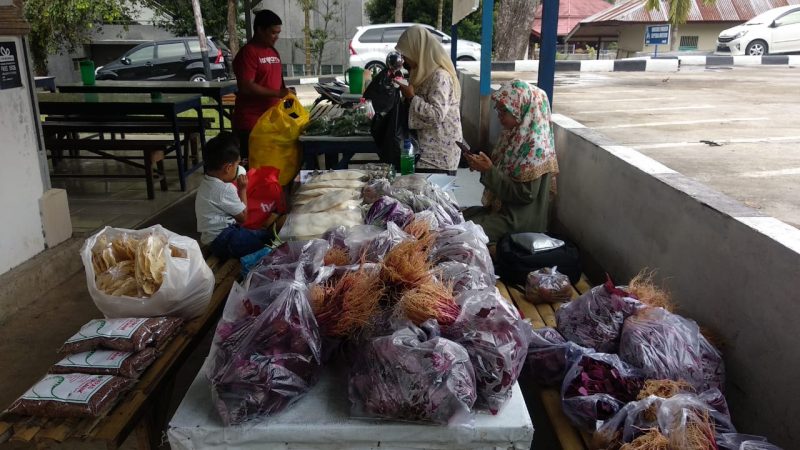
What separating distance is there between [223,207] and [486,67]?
151 inches

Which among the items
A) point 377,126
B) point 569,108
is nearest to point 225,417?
point 377,126

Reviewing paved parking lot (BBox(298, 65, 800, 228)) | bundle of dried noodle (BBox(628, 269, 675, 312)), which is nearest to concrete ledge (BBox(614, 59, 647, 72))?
paved parking lot (BBox(298, 65, 800, 228))

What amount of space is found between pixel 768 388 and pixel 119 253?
261 centimetres

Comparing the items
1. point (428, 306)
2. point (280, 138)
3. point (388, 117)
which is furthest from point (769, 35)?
point (428, 306)

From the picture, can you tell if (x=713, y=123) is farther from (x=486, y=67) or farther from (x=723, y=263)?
(x=723, y=263)

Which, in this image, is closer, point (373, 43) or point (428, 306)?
point (428, 306)

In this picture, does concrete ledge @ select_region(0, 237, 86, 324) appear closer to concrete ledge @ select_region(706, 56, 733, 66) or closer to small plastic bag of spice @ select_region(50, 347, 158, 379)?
small plastic bag of spice @ select_region(50, 347, 158, 379)

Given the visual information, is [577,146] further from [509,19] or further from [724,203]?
[509,19]

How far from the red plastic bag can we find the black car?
1286 cm

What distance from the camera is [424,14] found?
23.9 m

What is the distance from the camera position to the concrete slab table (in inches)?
66.9

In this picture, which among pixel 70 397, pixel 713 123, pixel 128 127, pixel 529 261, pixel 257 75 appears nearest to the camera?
pixel 70 397

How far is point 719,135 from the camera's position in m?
5.65

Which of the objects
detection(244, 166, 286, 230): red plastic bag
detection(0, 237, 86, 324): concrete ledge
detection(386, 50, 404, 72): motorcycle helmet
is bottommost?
detection(0, 237, 86, 324): concrete ledge
